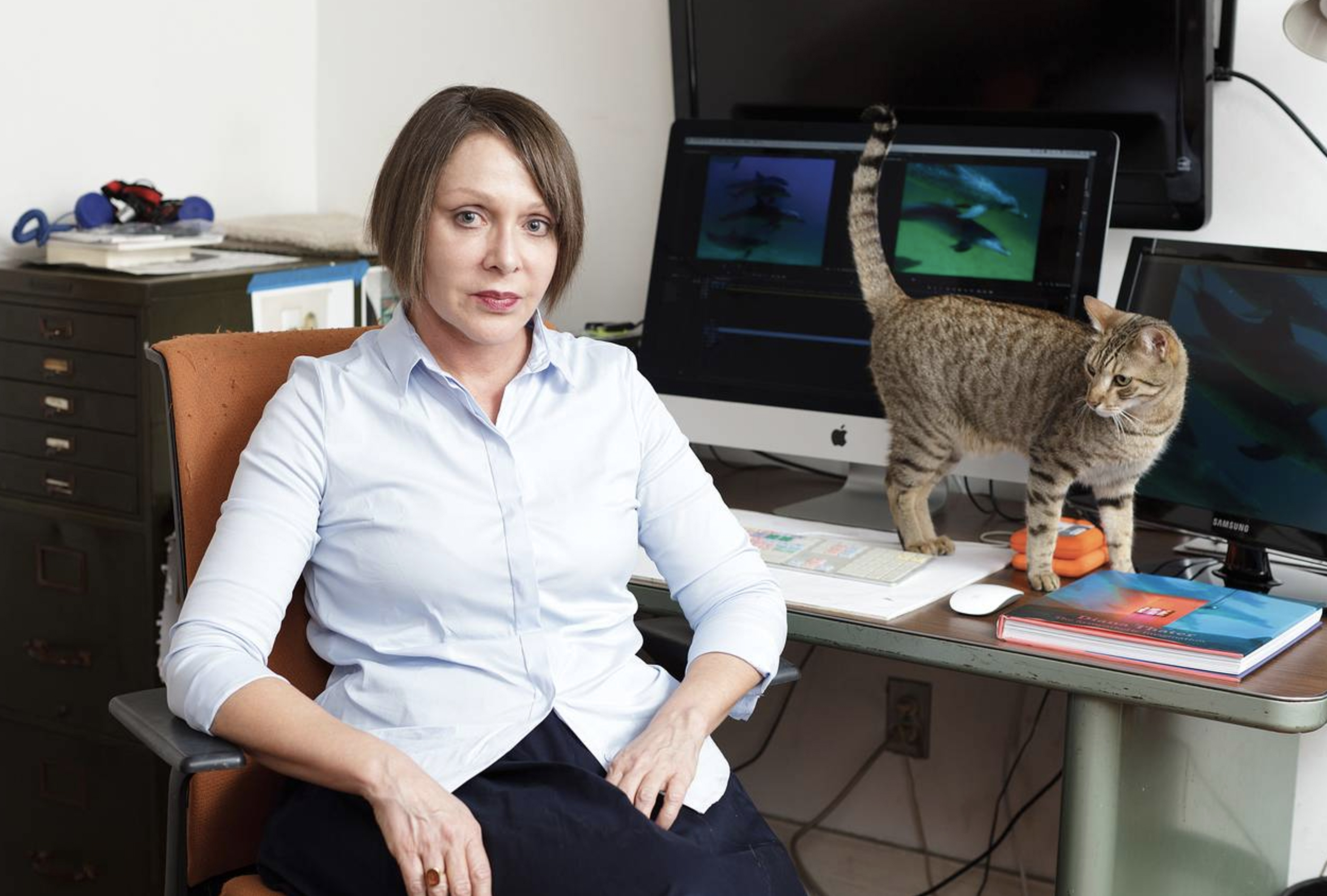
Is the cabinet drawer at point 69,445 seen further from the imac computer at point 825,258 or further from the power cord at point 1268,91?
the power cord at point 1268,91

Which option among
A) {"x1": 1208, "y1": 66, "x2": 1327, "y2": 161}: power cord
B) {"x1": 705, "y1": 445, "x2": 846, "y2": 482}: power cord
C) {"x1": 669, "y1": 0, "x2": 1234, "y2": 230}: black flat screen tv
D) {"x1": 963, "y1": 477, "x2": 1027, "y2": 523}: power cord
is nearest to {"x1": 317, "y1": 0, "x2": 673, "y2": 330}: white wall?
{"x1": 669, "y1": 0, "x2": 1234, "y2": 230}: black flat screen tv

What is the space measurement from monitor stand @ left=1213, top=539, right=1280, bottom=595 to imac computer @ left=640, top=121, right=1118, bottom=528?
10.8 inches

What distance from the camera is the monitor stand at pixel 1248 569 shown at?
1.58 m

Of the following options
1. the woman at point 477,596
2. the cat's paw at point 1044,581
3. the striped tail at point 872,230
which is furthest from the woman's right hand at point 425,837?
the striped tail at point 872,230

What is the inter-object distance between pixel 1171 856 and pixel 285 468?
108 cm

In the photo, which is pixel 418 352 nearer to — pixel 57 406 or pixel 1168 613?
pixel 1168 613

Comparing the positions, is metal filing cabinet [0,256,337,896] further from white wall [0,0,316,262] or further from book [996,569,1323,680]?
book [996,569,1323,680]

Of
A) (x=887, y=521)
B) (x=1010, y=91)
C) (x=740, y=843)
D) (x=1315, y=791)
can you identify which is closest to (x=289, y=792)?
(x=740, y=843)

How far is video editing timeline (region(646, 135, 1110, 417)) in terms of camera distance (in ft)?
5.69

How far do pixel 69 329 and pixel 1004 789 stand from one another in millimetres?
1539

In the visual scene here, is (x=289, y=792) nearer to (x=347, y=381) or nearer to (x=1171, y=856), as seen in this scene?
(x=347, y=381)

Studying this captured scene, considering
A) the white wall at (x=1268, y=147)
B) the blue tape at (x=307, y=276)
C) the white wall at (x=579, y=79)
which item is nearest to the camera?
the white wall at (x=1268, y=147)

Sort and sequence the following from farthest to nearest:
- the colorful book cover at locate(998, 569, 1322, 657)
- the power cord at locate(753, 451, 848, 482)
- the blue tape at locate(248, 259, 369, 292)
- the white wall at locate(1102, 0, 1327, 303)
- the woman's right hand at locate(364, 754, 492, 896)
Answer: the power cord at locate(753, 451, 848, 482)
the blue tape at locate(248, 259, 369, 292)
the white wall at locate(1102, 0, 1327, 303)
the colorful book cover at locate(998, 569, 1322, 657)
the woman's right hand at locate(364, 754, 492, 896)

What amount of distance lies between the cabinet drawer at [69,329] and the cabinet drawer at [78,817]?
57cm
